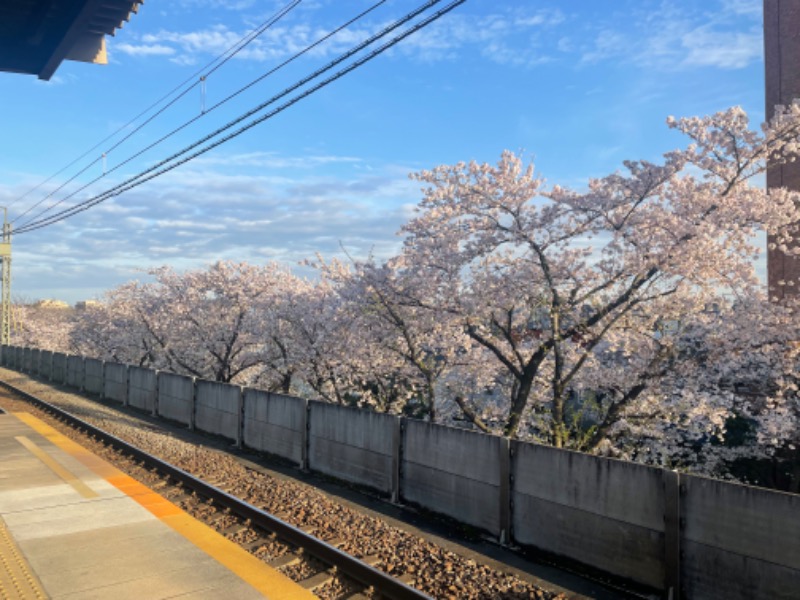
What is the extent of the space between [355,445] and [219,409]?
20.6ft

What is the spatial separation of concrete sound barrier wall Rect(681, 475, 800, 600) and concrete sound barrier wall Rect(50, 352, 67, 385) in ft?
102

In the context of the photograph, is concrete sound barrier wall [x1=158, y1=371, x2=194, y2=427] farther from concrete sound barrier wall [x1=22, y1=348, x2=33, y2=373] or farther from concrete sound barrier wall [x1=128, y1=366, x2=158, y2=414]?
concrete sound barrier wall [x1=22, y1=348, x2=33, y2=373]

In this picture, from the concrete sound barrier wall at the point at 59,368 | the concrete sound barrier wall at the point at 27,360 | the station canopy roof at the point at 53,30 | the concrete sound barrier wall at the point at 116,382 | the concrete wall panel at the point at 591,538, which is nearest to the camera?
the concrete wall panel at the point at 591,538

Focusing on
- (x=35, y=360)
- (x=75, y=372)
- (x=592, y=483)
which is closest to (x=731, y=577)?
(x=592, y=483)

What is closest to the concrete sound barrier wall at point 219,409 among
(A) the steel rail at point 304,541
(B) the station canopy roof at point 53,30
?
(A) the steel rail at point 304,541

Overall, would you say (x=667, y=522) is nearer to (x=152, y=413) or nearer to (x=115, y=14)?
(x=152, y=413)

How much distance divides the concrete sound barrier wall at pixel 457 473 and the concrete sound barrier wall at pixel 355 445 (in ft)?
1.30

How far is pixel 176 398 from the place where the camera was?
61.3ft

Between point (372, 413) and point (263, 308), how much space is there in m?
16.9

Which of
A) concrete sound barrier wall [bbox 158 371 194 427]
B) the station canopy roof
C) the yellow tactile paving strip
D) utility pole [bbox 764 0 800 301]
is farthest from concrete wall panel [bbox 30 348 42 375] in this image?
utility pole [bbox 764 0 800 301]

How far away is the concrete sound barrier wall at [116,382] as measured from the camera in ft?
74.8

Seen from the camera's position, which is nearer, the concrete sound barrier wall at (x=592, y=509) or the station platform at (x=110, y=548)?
the station platform at (x=110, y=548)

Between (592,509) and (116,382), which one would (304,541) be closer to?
(592,509)

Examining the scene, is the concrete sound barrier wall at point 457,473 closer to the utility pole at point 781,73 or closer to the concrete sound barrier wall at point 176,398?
the concrete sound barrier wall at point 176,398
